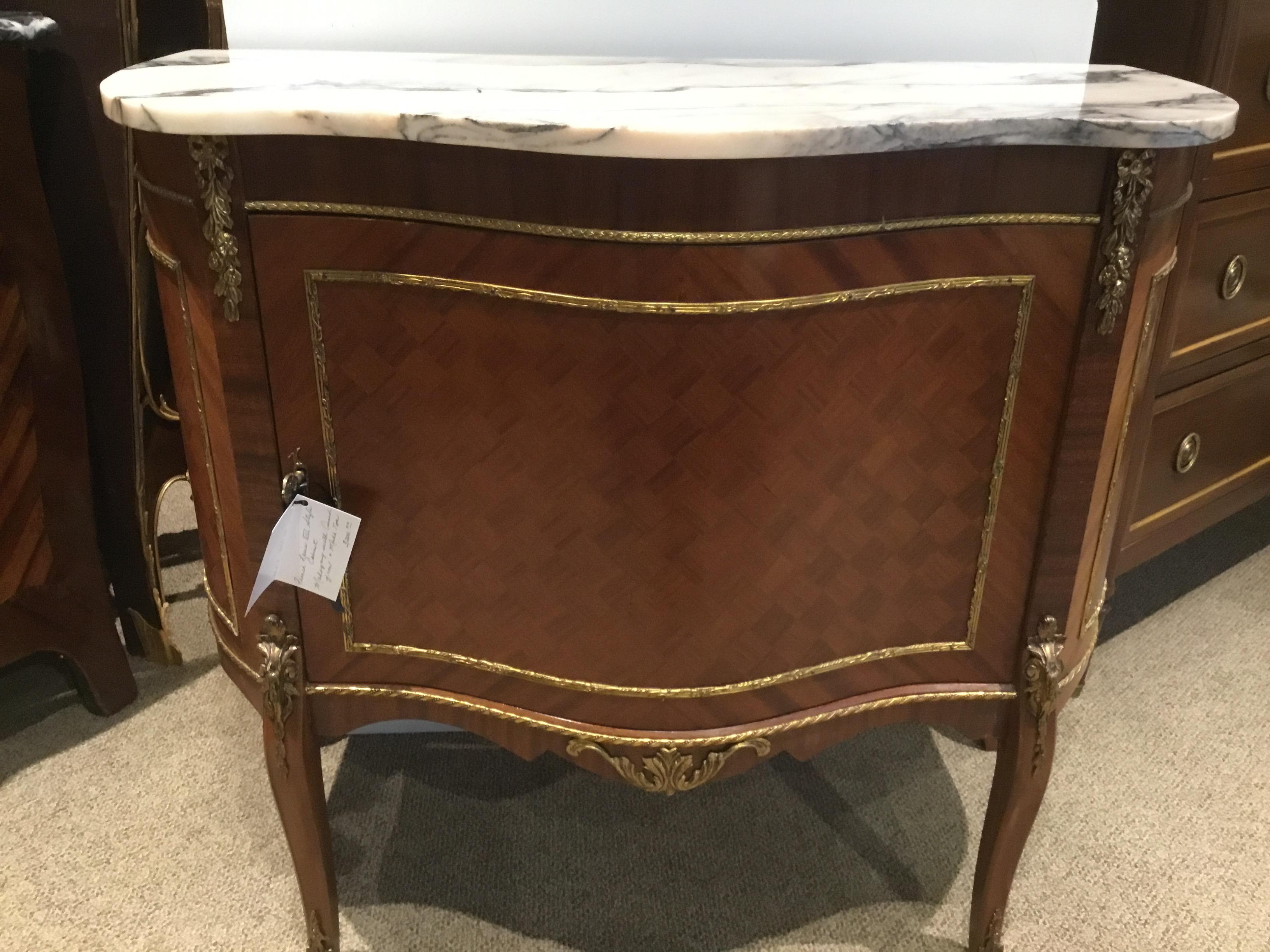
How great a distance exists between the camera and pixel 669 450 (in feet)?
2.60

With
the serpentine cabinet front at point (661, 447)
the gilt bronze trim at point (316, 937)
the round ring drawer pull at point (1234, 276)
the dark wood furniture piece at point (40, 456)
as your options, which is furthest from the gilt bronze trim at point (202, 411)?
the round ring drawer pull at point (1234, 276)

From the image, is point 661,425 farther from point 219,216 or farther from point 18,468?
point 18,468

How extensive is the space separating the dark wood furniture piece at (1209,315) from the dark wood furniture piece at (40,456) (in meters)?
1.28

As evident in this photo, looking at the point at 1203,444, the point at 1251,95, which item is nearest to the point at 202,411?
the point at 1251,95

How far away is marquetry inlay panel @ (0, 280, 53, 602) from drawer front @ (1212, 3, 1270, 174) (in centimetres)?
151

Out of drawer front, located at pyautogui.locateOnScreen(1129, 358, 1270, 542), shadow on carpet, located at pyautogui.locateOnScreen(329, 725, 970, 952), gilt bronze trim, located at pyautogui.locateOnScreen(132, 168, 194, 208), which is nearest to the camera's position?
gilt bronze trim, located at pyautogui.locateOnScreen(132, 168, 194, 208)

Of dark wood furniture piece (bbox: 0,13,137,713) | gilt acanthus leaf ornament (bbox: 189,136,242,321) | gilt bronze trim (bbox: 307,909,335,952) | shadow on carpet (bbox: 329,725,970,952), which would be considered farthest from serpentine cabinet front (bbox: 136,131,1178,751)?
dark wood furniture piece (bbox: 0,13,137,713)

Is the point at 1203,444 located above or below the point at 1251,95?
below

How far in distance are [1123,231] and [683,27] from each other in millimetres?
593

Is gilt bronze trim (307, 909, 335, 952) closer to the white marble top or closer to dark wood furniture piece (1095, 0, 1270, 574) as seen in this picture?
the white marble top

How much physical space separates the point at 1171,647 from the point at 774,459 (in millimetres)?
1186

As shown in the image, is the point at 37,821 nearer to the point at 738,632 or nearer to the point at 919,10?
the point at 738,632

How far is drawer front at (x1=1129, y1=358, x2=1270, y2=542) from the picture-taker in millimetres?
1435

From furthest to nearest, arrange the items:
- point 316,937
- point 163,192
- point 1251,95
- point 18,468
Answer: point 18,468 → point 1251,95 → point 316,937 → point 163,192
